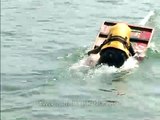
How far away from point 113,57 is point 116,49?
270 millimetres

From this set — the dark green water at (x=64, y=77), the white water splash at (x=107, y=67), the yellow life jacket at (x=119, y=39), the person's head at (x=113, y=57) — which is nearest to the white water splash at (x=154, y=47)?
the dark green water at (x=64, y=77)

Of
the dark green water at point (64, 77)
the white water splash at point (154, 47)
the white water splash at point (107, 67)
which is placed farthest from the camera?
the white water splash at point (154, 47)

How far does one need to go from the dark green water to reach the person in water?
27 centimetres

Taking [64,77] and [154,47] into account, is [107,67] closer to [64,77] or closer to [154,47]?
[64,77]

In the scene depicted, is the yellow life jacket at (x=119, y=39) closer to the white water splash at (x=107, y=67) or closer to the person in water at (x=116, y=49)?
the person in water at (x=116, y=49)

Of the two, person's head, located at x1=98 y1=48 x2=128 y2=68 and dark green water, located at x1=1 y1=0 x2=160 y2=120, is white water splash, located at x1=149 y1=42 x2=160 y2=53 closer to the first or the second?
dark green water, located at x1=1 y1=0 x2=160 y2=120

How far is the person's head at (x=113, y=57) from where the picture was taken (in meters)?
14.0

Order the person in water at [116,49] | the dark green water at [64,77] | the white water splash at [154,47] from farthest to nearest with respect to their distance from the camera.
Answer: the white water splash at [154,47] < the person in water at [116,49] < the dark green water at [64,77]

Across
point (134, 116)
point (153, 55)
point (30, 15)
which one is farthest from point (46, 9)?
point (134, 116)

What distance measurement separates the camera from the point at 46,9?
23.0 m

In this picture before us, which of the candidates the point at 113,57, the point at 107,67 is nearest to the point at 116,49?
the point at 113,57

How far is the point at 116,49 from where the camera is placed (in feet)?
45.6

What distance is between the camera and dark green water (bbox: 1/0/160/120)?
38.1ft

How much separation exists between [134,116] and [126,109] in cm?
42
